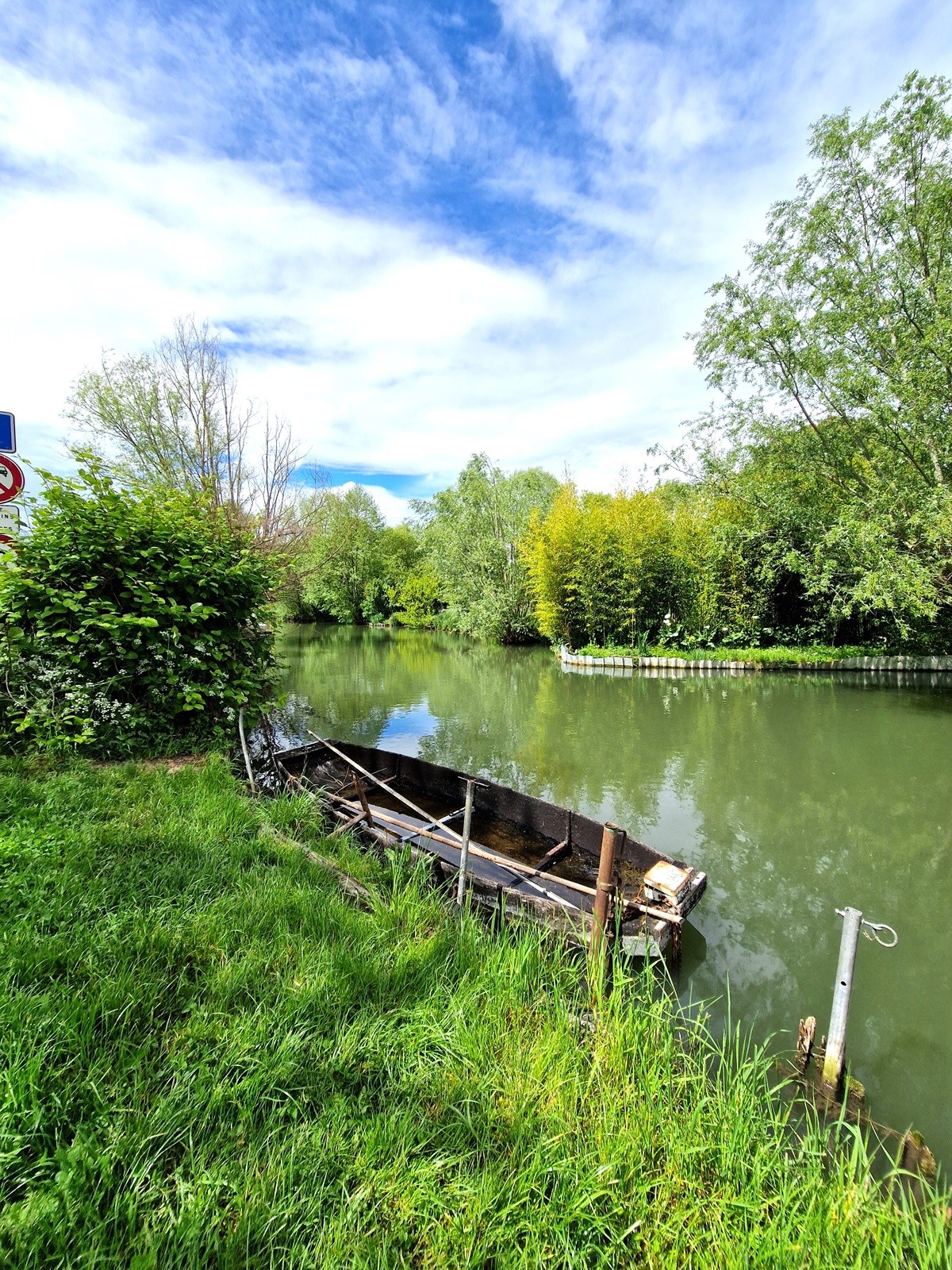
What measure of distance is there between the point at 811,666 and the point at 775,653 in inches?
38.6

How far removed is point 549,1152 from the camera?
1.60m

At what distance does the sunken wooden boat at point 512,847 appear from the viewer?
336 cm

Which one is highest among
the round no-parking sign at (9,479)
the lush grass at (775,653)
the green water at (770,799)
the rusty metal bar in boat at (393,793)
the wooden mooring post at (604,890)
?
the round no-parking sign at (9,479)

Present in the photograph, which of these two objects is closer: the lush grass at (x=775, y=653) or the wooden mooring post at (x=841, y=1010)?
the wooden mooring post at (x=841, y=1010)

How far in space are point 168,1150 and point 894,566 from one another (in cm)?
1438

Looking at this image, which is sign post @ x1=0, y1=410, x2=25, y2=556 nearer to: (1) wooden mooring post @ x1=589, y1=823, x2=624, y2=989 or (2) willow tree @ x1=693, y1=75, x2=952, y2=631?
(1) wooden mooring post @ x1=589, y1=823, x2=624, y2=989

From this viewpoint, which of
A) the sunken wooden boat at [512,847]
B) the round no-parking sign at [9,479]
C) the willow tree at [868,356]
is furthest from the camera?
the willow tree at [868,356]

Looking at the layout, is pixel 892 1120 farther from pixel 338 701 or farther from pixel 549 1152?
pixel 338 701

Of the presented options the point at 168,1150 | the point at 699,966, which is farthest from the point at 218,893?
the point at 699,966

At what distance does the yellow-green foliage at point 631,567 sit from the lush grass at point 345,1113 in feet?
54.0

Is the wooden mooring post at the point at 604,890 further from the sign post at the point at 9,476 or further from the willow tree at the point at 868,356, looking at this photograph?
the willow tree at the point at 868,356

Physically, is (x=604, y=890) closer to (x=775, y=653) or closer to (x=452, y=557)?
(x=775, y=653)

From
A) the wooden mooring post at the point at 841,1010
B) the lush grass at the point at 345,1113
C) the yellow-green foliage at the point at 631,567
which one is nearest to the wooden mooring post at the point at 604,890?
the lush grass at the point at 345,1113

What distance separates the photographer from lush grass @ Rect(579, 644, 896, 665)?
609 inches
